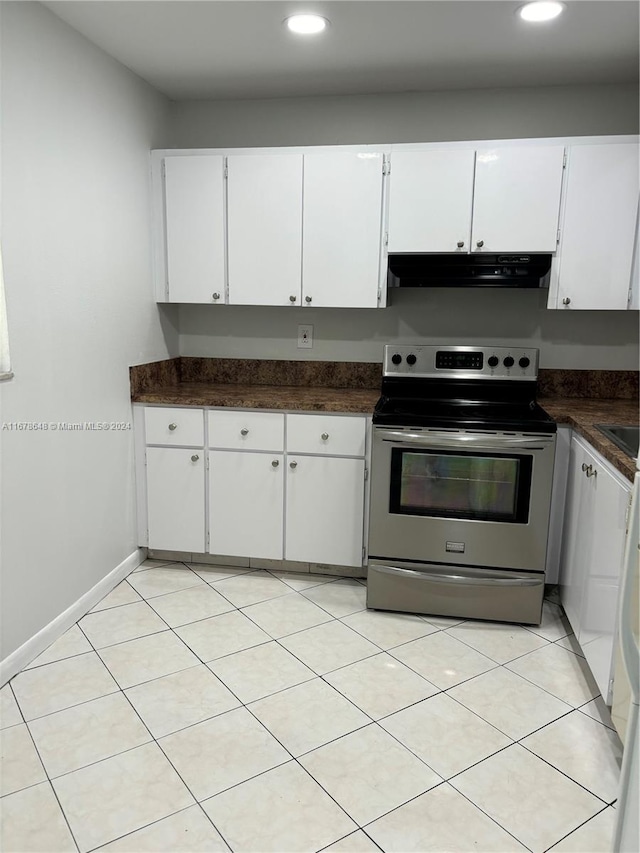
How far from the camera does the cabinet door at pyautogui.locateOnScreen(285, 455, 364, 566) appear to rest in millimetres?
→ 3010

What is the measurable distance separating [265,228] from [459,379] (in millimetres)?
1200

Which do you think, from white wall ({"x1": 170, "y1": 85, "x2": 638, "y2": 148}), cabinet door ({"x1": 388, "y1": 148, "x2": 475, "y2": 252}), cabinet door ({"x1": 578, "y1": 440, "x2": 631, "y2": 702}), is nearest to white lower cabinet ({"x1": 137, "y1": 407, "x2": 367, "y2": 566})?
cabinet door ({"x1": 388, "y1": 148, "x2": 475, "y2": 252})

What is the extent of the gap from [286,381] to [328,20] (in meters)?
1.73

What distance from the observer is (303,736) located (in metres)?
2.00

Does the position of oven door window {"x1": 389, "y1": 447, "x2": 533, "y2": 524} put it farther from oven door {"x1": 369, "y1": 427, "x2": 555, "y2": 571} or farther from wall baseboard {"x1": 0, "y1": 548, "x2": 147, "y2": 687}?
wall baseboard {"x1": 0, "y1": 548, "x2": 147, "y2": 687}

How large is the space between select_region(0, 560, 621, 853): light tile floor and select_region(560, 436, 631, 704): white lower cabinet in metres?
0.17

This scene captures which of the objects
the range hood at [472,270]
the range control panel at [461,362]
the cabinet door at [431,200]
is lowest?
the range control panel at [461,362]

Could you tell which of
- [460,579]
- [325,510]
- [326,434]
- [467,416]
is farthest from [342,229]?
[460,579]

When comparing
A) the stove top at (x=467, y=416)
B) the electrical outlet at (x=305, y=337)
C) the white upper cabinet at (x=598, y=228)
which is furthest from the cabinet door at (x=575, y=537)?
the electrical outlet at (x=305, y=337)

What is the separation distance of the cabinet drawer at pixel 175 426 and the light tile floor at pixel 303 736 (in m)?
0.78

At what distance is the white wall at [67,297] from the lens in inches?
86.7

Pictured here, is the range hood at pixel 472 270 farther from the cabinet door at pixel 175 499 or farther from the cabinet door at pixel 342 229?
the cabinet door at pixel 175 499

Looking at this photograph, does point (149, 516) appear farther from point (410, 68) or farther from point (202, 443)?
point (410, 68)

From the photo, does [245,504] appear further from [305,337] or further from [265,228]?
[265,228]
